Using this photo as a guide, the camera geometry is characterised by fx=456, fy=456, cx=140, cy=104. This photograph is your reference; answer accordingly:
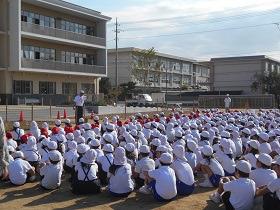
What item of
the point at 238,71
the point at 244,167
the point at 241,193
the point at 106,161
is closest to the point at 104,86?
the point at 238,71

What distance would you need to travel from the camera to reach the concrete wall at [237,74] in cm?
6241

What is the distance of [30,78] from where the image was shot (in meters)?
37.7

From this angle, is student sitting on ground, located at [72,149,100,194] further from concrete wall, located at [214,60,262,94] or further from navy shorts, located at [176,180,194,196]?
concrete wall, located at [214,60,262,94]

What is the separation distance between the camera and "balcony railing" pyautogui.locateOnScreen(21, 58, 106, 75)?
36472 millimetres

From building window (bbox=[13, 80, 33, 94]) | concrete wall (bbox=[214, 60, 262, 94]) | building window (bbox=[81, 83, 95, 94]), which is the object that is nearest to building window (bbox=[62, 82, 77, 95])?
building window (bbox=[81, 83, 95, 94])

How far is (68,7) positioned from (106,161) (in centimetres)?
3308

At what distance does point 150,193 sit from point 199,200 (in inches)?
38.4

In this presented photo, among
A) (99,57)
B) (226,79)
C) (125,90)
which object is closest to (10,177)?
(99,57)

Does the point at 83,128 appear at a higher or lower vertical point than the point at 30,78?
lower

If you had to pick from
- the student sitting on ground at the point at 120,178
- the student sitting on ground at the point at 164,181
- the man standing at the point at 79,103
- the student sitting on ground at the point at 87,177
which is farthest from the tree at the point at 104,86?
the student sitting on ground at the point at 164,181

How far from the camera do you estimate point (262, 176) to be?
25.5ft

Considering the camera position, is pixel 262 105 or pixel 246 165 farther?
pixel 262 105

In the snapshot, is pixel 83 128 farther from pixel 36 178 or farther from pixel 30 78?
pixel 30 78

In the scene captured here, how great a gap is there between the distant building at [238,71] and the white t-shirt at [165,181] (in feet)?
178
